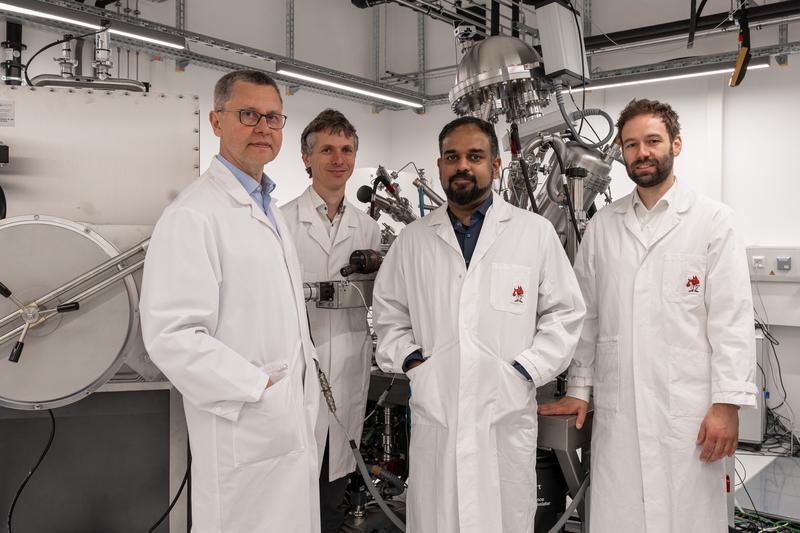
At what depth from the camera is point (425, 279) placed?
173 cm

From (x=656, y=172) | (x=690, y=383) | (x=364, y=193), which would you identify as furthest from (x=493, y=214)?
(x=364, y=193)

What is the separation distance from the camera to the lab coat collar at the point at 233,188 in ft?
4.85

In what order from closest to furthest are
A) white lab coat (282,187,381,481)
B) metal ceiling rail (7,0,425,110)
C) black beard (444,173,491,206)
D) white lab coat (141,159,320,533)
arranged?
white lab coat (141,159,320,533) < black beard (444,173,491,206) < white lab coat (282,187,381,481) < metal ceiling rail (7,0,425,110)

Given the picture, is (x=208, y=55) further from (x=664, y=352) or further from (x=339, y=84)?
(x=664, y=352)

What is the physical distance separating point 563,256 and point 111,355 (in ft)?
3.91

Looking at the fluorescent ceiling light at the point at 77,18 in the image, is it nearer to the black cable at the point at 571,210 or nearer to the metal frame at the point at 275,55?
the metal frame at the point at 275,55

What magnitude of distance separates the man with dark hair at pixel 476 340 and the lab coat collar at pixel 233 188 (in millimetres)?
468

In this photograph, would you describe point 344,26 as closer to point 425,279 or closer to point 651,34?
point 651,34

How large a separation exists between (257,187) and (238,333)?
38cm

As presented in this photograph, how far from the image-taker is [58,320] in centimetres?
154

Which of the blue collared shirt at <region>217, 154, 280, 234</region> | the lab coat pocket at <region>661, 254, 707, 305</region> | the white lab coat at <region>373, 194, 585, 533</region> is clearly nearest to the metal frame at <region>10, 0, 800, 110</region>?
the blue collared shirt at <region>217, 154, 280, 234</region>

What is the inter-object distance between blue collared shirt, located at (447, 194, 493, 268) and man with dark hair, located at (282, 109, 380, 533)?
0.41 m

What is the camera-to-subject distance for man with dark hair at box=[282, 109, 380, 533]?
1948mm

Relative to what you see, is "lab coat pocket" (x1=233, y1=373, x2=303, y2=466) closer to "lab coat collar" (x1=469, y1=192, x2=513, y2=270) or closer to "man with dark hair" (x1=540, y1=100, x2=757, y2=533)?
Answer: "lab coat collar" (x1=469, y1=192, x2=513, y2=270)
